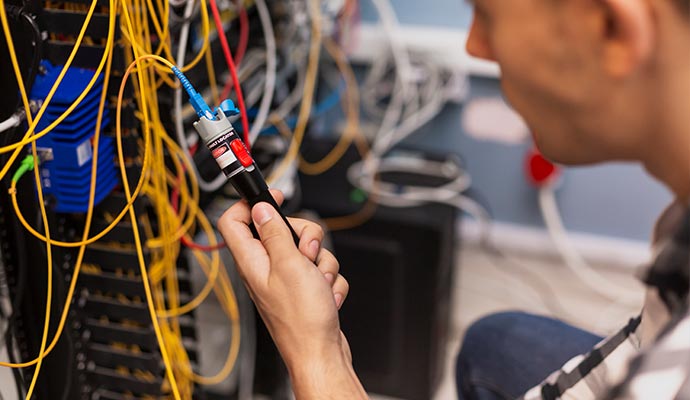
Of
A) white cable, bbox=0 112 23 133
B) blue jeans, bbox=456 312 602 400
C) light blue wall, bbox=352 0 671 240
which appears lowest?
light blue wall, bbox=352 0 671 240

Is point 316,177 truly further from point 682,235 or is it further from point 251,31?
point 682,235

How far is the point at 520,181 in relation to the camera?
6.73ft

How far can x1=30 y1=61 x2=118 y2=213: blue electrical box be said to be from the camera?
82 cm

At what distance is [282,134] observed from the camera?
1.38 m

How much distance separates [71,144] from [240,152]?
212 millimetres

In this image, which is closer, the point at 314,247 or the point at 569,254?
the point at 314,247

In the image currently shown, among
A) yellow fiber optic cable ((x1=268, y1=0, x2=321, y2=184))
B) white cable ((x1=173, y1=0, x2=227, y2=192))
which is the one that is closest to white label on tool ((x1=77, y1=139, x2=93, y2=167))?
white cable ((x1=173, y1=0, x2=227, y2=192))

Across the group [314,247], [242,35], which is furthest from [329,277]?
[242,35]

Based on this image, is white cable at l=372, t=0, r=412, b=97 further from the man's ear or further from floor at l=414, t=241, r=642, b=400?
the man's ear

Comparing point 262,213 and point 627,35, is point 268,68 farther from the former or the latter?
point 627,35

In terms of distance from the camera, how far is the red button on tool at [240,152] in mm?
755

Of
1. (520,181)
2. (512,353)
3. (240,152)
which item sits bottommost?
(520,181)

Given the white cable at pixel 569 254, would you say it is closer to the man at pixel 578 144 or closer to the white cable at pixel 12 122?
→ the man at pixel 578 144

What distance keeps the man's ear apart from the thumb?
341 mm
